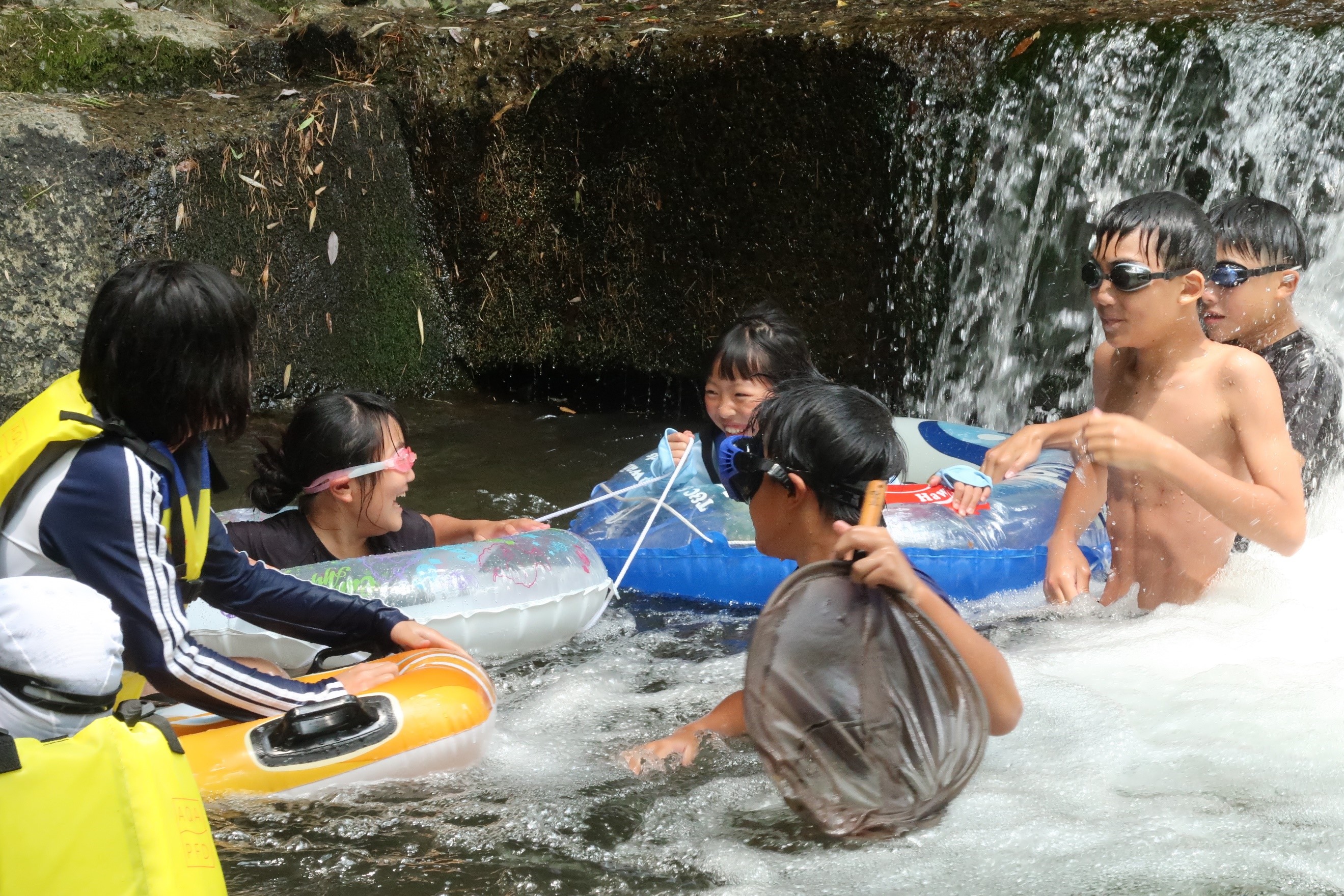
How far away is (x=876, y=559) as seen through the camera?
2.10 metres

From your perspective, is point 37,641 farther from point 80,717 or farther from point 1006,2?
point 1006,2

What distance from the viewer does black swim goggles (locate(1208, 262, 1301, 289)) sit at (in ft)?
11.8

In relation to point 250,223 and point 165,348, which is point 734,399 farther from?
point 250,223

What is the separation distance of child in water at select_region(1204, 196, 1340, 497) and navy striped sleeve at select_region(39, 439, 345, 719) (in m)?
2.85

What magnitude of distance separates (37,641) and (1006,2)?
→ 521 cm

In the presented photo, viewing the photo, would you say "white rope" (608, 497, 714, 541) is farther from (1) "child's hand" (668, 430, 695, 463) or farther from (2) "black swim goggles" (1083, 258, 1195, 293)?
(2) "black swim goggles" (1083, 258, 1195, 293)

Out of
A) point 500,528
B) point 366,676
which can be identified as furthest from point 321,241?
point 366,676

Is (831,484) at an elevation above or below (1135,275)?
below

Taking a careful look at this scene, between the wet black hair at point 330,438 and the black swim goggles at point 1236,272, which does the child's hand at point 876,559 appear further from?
the black swim goggles at point 1236,272

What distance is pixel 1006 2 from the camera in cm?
578

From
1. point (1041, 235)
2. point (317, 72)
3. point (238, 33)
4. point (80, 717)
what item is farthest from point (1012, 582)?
point (238, 33)

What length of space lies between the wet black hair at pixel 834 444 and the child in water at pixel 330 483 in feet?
4.93

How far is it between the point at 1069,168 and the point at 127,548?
4208 mm

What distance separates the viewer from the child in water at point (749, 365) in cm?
390
